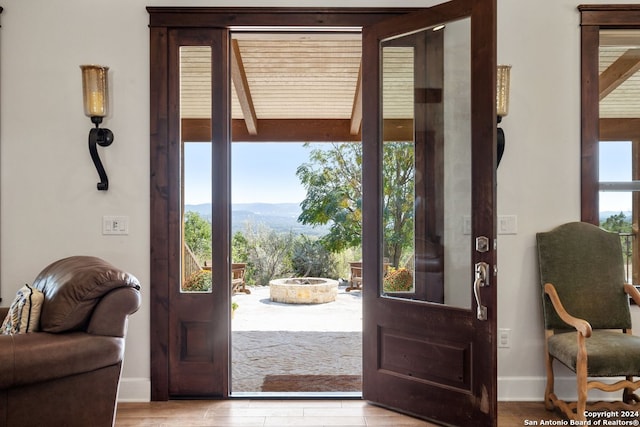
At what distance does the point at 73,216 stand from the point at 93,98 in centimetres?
80

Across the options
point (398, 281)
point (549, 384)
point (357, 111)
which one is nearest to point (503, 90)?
point (398, 281)

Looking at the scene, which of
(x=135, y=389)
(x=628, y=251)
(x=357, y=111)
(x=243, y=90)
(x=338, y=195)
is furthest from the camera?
(x=338, y=195)

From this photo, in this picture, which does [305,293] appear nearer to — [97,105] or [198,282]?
[198,282]

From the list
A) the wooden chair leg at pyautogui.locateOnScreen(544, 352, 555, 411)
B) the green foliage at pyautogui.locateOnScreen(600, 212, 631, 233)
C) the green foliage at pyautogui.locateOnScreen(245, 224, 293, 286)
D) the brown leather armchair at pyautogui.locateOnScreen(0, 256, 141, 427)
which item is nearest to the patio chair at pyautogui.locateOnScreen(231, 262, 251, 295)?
the green foliage at pyautogui.locateOnScreen(245, 224, 293, 286)

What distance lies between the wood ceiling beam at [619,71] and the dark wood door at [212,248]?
2632mm

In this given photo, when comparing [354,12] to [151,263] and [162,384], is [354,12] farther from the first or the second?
[162,384]

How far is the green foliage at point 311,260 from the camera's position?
28.9 ft

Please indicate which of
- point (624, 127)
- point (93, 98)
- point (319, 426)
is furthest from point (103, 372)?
point (624, 127)

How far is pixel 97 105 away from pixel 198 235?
105cm

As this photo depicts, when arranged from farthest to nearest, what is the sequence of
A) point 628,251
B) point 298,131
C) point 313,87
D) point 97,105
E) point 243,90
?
point 298,131 < point 313,87 < point 243,90 < point 628,251 < point 97,105

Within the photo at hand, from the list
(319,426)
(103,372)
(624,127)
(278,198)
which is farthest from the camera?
(278,198)

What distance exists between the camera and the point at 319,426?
2.56 metres

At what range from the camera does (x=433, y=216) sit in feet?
8.88

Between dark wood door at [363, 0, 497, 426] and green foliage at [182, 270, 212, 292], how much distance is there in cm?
107
